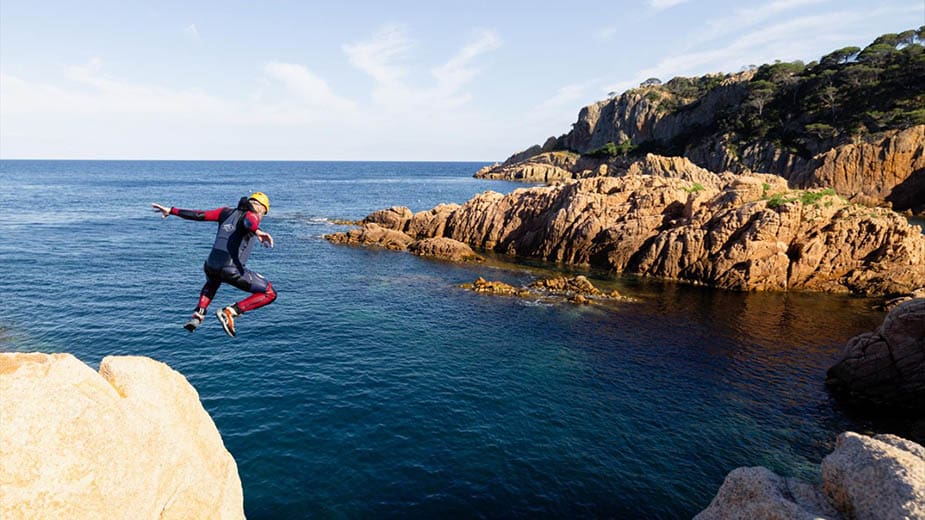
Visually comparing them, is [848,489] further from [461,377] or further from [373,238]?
[373,238]

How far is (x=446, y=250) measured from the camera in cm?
6738

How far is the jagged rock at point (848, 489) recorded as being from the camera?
967cm

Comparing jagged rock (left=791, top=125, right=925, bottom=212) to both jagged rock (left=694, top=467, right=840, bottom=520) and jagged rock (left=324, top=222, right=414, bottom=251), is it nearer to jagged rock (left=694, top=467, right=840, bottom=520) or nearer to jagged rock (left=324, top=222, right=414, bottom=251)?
jagged rock (left=324, top=222, right=414, bottom=251)

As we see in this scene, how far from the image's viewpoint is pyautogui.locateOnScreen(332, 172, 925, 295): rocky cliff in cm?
5188

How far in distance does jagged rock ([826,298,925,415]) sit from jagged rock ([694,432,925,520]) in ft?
71.1

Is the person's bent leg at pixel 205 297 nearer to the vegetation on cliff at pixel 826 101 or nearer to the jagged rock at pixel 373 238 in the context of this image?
the jagged rock at pixel 373 238

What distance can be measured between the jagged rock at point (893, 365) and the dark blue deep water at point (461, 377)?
2.06m

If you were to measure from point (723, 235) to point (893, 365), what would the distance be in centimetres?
2894

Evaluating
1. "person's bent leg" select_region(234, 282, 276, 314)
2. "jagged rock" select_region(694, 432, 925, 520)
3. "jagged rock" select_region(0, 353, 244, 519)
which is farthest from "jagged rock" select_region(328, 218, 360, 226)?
"jagged rock" select_region(694, 432, 925, 520)

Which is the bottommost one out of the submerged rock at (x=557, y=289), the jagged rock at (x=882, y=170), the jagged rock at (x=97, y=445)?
the submerged rock at (x=557, y=289)

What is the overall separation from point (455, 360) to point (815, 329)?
104 ft

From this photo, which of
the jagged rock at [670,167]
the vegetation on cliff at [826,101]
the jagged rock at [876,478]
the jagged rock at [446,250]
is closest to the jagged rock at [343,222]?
the jagged rock at [446,250]

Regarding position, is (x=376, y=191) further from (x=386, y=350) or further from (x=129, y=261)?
(x=386, y=350)

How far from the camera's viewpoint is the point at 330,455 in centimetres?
2245
